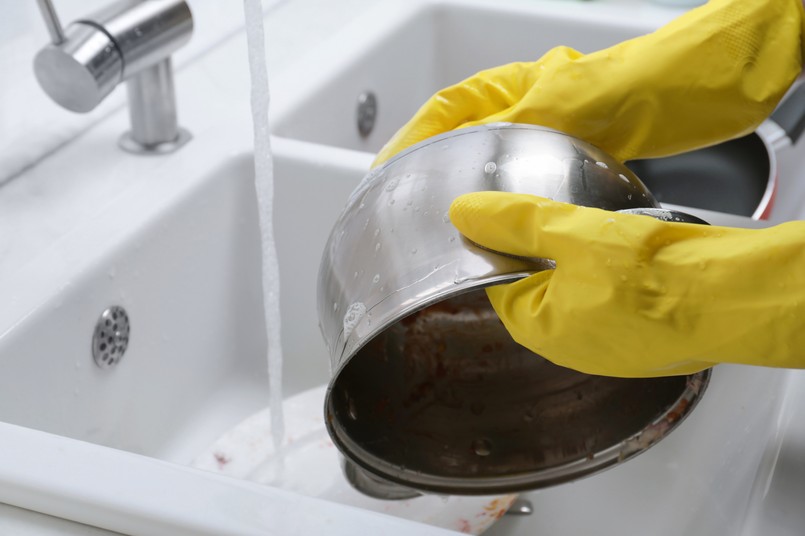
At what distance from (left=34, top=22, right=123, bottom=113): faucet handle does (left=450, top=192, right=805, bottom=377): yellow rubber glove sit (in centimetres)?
43

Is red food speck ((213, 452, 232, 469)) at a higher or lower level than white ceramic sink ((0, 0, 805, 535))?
lower

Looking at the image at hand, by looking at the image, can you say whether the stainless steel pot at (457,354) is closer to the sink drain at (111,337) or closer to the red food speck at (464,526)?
the red food speck at (464,526)

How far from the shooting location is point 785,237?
1.58ft

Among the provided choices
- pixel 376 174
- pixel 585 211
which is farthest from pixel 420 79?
pixel 585 211

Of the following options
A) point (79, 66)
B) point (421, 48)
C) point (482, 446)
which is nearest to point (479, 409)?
point (482, 446)

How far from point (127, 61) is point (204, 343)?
284mm

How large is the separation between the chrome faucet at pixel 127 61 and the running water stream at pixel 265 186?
103 mm

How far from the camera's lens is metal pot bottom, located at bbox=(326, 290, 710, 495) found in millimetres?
665

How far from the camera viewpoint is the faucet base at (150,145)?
96 cm

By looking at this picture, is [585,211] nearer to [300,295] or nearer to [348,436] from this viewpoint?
[348,436]

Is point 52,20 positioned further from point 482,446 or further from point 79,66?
point 482,446

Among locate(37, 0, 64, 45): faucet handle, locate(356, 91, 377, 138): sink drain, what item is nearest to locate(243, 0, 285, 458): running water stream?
locate(37, 0, 64, 45): faucet handle

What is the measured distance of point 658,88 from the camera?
74 centimetres

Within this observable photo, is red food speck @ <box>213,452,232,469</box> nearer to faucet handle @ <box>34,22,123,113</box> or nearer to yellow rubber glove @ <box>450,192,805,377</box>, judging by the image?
faucet handle @ <box>34,22,123,113</box>
